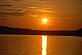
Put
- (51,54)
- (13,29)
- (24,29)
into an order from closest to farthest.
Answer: (51,54)
(24,29)
(13,29)

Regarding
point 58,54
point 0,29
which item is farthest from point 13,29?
point 58,54

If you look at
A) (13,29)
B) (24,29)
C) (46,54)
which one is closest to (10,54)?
(46,54)

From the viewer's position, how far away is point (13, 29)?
22.2 meters

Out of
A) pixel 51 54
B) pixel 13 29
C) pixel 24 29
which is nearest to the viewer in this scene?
pixel 51 54

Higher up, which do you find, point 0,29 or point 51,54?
point 0,29

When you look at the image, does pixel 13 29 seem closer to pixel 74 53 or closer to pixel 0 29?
pixel 0 29

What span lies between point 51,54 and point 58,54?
0.26m

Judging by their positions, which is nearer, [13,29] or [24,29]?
[24,29]

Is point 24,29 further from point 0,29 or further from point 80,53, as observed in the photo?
point 80,53

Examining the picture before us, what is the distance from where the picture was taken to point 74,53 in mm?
11750

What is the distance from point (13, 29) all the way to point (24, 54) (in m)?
11.0

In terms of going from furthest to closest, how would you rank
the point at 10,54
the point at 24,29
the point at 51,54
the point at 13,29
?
the point at 13,29, the point at 24,29, the point at 51,54, the point at 10,54

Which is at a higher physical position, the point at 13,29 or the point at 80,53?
the point at 13,29

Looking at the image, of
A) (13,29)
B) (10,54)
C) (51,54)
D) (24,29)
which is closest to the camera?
(10,54)
